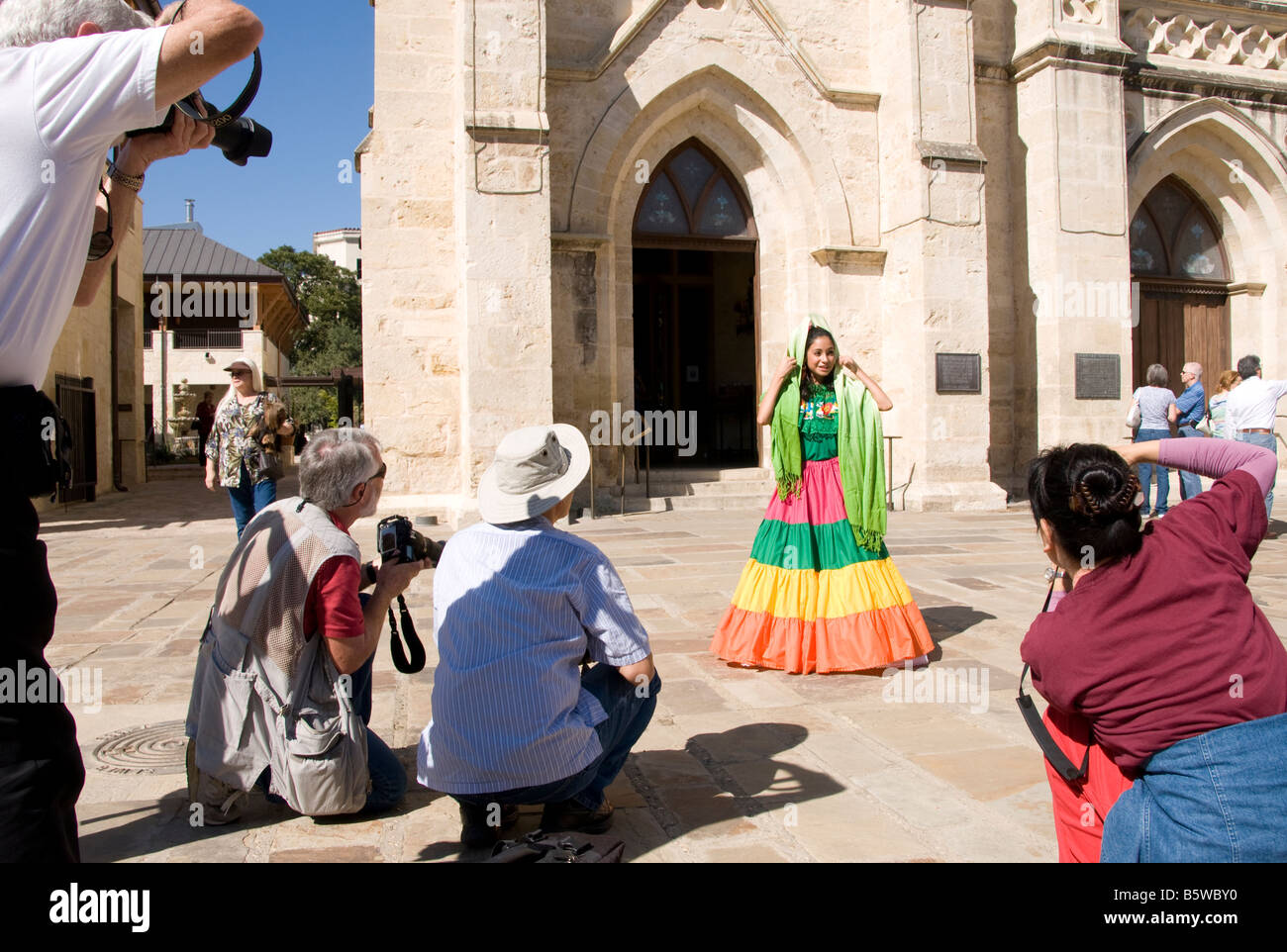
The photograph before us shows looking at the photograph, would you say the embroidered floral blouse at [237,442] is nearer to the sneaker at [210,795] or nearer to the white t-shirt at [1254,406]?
the sneaker at [210,795]

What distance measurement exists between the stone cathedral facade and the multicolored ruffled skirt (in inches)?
210

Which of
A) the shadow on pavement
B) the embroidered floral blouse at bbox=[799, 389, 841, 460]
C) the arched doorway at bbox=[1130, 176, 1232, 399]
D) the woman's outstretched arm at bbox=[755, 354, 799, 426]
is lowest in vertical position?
the shadow on pavement

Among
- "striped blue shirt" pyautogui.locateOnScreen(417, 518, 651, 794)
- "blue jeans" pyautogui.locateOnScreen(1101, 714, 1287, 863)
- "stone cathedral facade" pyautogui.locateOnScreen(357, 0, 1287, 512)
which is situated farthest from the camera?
"stone cathedral facade" pyautogui.locateOnScreen(357, 0, 1287, 512)

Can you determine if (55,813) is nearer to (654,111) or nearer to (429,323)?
(429,323)

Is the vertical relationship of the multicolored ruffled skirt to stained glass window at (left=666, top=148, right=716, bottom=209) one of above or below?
below

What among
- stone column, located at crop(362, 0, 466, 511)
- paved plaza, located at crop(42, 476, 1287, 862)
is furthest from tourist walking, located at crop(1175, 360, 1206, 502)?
stone column, located at crop(362, 0, 466, 511)

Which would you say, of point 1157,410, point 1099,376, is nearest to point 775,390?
point 1157,410

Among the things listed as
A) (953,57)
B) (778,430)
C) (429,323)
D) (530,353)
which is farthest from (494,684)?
(953,57)

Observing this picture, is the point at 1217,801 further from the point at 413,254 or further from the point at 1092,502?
the point at 413,254

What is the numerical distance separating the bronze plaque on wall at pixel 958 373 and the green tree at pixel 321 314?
126ft

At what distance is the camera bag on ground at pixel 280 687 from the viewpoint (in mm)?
2932

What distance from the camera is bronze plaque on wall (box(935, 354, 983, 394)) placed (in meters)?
11.6

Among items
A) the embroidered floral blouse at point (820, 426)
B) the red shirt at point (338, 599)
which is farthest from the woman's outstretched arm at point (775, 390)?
the red shirt at point (338, 599)

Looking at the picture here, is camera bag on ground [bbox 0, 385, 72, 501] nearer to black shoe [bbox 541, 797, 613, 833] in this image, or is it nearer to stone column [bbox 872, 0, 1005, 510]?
black shoe [bbox 541, 797, 613, 833]
